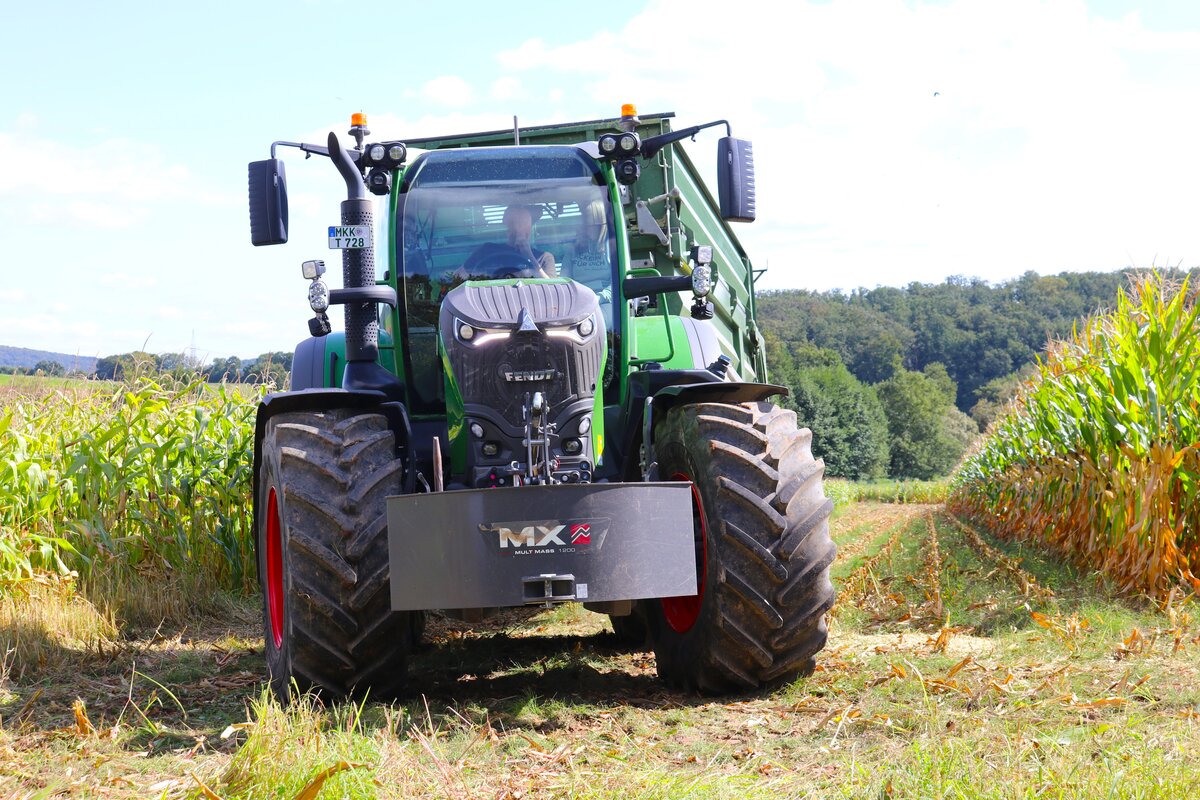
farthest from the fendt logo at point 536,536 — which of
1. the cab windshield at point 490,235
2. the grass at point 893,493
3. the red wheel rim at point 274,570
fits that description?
the grass at point 893,493

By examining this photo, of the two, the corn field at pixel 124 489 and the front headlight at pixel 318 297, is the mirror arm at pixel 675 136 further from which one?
the corn field at pixel 124 489

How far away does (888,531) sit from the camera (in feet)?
65.1

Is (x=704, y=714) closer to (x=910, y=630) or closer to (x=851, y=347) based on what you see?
(x=910, y=630)

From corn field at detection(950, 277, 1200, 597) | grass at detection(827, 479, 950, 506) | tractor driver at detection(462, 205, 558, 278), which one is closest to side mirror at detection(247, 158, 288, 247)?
tractor driver at detection(462, 205, 558, 278)

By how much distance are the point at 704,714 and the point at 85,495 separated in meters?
5.35

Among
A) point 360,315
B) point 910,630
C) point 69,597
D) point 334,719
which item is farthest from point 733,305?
point 334,719

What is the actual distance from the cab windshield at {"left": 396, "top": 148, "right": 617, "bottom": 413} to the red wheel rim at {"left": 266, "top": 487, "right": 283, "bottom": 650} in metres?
0.97

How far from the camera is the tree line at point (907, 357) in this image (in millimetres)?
72688

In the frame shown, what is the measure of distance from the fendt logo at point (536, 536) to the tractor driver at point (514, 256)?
167 centimetres

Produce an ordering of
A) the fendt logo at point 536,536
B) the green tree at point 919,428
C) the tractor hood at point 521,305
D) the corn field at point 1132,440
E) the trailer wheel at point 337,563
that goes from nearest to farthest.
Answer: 1. the fendt logo at point 536,536
2. the trailer wheel at point 337,563
3. the tractor hood at point 521,305
4. the corn field at point 1132,440
5. the green tree at point 919,428

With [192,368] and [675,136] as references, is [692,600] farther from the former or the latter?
[192,368]

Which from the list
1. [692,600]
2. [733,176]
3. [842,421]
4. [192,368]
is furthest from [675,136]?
[842,421]

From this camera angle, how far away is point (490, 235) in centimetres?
559

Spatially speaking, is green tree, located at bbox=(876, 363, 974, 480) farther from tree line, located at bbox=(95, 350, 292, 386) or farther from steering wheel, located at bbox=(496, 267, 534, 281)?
steering wheel, located at bbox=(496, 267, 534, 281)
